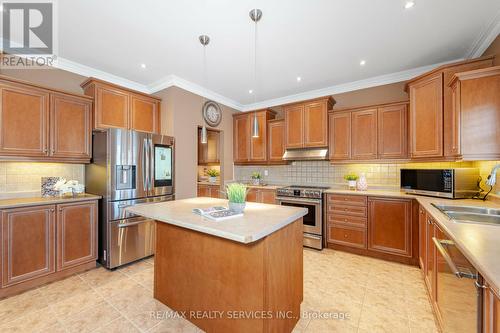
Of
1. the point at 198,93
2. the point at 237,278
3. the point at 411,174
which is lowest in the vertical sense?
the point at 237,278

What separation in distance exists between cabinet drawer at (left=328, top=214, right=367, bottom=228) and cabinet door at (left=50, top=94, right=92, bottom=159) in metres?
3.71

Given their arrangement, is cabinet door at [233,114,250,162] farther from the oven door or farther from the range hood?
the oven door

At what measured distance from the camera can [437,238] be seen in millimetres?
1744

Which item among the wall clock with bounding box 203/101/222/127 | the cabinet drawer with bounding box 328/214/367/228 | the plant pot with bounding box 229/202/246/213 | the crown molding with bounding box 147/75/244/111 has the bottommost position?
the cabinet drawer with bounding box 328/214/367/228

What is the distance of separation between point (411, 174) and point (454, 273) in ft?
6.70

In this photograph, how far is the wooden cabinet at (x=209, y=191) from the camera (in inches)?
186

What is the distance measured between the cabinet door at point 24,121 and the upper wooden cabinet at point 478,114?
461cm

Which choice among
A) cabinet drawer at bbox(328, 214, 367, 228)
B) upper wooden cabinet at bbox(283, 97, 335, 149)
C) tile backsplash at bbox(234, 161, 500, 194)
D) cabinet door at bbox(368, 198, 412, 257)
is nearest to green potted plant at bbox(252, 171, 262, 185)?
tile backsplash at bbox(234, 161, 500, 194)

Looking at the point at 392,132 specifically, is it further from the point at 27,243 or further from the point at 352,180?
the point at 27,243

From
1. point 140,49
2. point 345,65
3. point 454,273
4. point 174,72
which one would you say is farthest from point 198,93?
point 454,273

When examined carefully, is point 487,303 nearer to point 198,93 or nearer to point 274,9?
point 274,9

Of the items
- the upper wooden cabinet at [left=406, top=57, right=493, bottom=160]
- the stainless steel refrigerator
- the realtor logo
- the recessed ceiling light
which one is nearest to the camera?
the recessed ceiling light

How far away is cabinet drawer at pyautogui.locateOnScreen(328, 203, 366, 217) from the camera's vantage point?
10.6ft

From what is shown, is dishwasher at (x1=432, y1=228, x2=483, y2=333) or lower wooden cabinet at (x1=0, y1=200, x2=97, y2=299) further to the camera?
lower wooden cabinet at (x1=0, y1=200, x2=97, y2=299)
